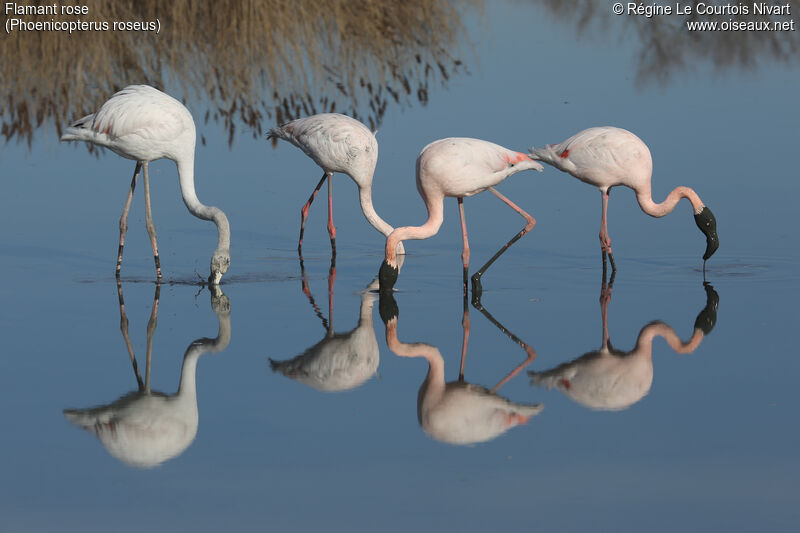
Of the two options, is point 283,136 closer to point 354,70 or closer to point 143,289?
point 143,289

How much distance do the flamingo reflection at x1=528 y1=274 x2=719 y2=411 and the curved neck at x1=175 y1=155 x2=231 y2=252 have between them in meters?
→ 2.84

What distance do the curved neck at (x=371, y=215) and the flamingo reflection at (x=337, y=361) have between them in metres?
2.12

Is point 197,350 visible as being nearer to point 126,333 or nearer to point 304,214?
point 126,333

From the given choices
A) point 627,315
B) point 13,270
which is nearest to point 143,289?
point 13,270

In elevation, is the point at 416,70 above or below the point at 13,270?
above

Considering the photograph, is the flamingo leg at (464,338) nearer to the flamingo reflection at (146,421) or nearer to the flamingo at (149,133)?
the flamingo reflection at (146,421)

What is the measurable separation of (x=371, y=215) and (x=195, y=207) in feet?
4.82

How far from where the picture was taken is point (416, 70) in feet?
50.1

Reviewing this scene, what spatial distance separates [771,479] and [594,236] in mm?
5254

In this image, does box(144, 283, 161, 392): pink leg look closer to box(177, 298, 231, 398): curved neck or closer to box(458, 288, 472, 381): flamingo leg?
box(177, 298, 231, 398): curved neck

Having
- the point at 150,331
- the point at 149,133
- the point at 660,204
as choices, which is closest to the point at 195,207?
the point at 149,133

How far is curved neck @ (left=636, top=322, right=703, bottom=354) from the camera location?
7211 mm

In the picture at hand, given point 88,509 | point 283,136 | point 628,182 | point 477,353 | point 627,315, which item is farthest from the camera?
point 283,136

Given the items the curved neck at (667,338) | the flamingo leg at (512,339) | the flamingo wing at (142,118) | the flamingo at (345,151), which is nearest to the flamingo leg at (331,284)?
the flamingo at (345,151)
